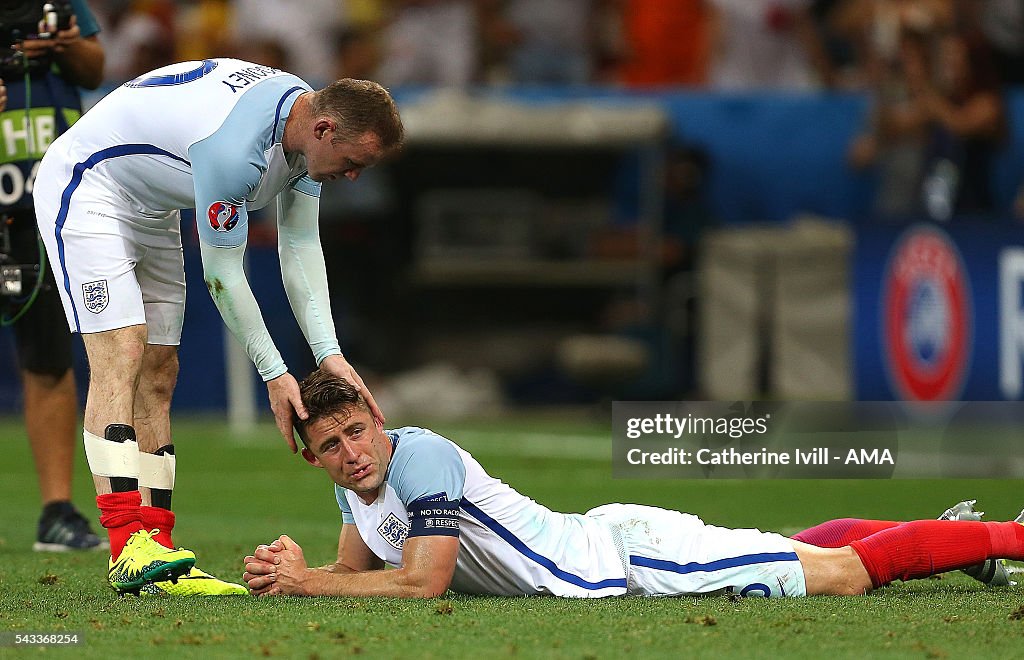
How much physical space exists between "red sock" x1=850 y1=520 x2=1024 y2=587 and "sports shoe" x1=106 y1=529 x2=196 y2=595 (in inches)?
85.8

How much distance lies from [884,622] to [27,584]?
9.50ft

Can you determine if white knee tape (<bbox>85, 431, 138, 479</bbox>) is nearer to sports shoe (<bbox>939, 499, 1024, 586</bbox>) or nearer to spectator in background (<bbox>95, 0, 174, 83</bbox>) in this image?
sports shoe (<bbox>939, 499, 1024, 586</bbox>)

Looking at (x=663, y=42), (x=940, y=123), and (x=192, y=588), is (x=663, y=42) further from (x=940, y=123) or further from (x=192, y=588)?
(x=192, y=588)

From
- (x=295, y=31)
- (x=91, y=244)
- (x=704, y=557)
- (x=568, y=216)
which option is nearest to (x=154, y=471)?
(x=91, y=244)

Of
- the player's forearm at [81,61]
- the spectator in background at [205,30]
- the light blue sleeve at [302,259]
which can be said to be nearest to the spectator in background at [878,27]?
the spectator in background at [205,30]

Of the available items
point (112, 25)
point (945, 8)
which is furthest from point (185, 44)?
point (945, 8)

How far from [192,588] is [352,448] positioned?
816mm

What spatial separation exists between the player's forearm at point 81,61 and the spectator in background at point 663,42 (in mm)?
9323

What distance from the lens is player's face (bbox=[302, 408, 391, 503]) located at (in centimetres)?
484

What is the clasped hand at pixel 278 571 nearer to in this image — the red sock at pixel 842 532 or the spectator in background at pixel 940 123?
the red sock at pixel 842 532

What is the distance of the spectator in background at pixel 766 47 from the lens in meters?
15.8

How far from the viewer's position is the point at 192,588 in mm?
5203

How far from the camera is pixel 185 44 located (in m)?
15.2

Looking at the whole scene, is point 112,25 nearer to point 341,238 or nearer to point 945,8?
point 341,238
